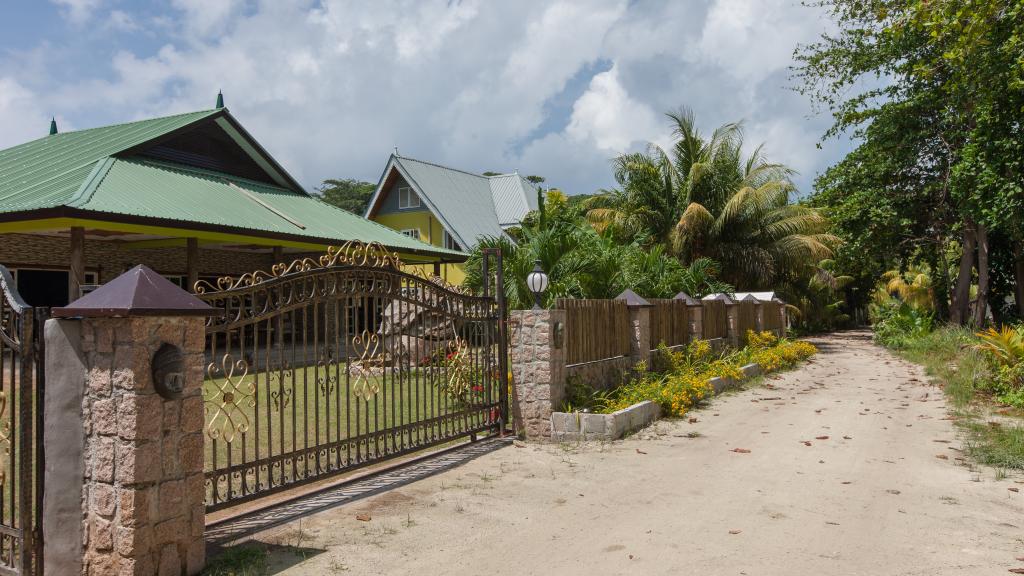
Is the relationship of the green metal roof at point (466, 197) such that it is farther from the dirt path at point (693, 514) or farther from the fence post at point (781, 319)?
the dirt path at point (693, 514)

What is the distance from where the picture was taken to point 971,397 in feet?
38.3

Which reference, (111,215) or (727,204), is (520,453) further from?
(727,204)

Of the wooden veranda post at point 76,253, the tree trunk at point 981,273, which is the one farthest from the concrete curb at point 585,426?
the tree trunk at point 981,273

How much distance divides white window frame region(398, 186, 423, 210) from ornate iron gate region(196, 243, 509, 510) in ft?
78.3

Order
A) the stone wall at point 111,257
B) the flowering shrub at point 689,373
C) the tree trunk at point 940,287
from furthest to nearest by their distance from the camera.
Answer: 1. the tree trunk at point 940,287
2. the stone wall at point 111,257
3. the flowering shrub at point 689,373

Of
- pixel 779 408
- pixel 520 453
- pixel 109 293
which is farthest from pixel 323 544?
pixel 779 408

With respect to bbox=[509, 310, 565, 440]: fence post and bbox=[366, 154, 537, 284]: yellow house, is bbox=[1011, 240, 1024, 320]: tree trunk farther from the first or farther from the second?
bbox=[509, 310, 565, 440]: fence post

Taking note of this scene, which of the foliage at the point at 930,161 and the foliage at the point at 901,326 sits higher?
the foliage at the point at 930,161

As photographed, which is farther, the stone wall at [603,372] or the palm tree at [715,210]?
the palm tree at [715,210]

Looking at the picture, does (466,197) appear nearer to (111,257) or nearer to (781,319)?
(781,319)

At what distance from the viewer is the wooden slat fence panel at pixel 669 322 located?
12.8m

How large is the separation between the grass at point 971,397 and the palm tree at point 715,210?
239 inches

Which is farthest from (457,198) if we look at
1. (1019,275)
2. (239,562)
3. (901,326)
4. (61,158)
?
(239,562)

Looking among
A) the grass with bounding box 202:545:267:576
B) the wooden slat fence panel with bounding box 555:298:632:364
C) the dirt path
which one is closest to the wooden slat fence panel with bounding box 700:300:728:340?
the wooden slat fence panel with bounding box 555:298:632:364
